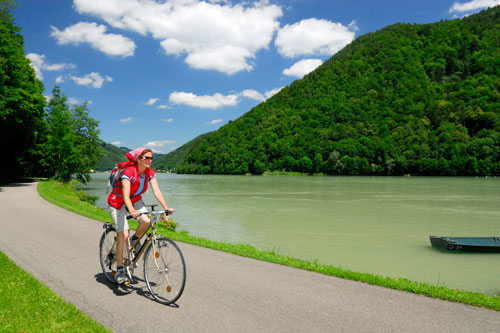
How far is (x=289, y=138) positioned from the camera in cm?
14188

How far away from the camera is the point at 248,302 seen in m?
4.82

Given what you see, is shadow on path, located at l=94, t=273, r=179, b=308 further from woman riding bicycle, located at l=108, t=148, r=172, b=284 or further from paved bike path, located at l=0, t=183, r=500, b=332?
woman riding bicycle, located at l=108, t=148, r=172, b=284

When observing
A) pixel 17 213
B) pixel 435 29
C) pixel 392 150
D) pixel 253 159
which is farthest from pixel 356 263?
pixel 435 29

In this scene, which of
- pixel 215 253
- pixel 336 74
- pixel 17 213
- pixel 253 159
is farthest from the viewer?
pixel 336 74

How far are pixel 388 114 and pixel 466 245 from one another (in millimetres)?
131520

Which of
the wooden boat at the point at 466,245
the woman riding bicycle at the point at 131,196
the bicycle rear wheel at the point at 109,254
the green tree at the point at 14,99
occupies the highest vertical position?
the green tree at the point at 14,99

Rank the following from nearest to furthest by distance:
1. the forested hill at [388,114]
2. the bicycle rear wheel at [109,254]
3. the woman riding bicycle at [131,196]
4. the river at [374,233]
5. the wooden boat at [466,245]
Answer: the woman riding bicycle at [131,196] < the bicycle rear wheel at [109,254] < the river at [374,233] < the wooden boat at [466,245] < the forested hill at [388,114]

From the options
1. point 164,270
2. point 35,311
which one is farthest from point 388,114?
point 35,311

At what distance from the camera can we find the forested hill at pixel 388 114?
104m

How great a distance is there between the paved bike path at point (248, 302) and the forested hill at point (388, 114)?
103m

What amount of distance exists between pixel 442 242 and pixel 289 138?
429ft

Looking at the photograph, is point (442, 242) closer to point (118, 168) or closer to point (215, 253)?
point (215, 253)

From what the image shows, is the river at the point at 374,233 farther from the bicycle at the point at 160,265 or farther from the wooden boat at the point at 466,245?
the bicycle at the point at 160,265

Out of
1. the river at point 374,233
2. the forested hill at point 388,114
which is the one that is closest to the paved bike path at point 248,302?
the river at point 374,233
